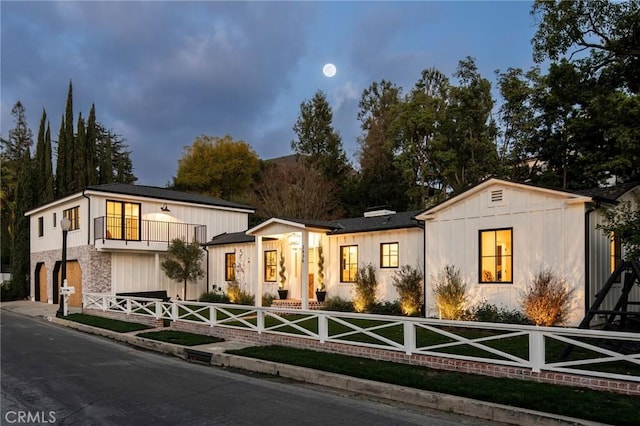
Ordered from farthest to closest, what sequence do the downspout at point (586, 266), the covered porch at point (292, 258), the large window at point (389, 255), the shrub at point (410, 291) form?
the covered porch at point (292, 258) → the large window at point (389, 255) → the shrub at point (410, 291) → the downspout at point (586, 266)

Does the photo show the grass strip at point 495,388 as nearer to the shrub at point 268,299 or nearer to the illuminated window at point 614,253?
the illuminated window at point 614,253

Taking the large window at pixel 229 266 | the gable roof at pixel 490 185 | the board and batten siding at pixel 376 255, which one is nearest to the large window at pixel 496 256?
the gable roof at pixel 490 185

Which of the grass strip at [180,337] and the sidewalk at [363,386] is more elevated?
the sidewalk at [363,386]

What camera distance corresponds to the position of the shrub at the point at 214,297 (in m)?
23.3

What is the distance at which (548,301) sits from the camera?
13.2m

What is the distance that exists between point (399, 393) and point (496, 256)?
8.22 metres

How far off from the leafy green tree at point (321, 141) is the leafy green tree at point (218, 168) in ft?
15.3

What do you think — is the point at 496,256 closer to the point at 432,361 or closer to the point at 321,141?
the point at 432,361

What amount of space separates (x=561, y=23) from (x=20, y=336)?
2027 centimetres

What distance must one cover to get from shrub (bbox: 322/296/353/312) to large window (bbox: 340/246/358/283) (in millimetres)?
794

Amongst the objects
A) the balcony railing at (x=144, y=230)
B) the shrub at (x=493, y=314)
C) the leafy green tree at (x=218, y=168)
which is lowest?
the shrub at (x=493, y=314)

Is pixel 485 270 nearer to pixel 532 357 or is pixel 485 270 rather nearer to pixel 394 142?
pixel 532 357

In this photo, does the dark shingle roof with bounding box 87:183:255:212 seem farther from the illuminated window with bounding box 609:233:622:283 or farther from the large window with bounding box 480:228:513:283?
the illuminated window with bounding box 609:233:622:283

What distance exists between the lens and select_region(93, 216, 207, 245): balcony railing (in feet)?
78.1
